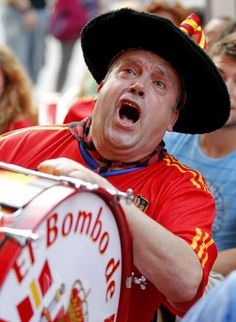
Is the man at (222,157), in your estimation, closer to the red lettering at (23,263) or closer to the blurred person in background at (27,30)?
the red lettering at (23,263)

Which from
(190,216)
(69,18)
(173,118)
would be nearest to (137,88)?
(173,118)

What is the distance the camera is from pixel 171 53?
2.98m

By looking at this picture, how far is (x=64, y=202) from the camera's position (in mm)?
2355

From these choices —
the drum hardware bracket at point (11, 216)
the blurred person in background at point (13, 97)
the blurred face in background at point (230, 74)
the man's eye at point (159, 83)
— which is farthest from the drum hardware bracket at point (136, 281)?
the blurred person in background at point (13, 97)

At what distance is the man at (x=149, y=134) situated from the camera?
279 cm

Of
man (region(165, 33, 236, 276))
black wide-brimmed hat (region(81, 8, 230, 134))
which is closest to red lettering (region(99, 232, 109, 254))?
black wide-brimmed hat (region(81, 8, 230, 134))

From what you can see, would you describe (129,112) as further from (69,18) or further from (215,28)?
(69,18)

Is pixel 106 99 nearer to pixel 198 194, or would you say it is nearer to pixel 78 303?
pixel 198 194

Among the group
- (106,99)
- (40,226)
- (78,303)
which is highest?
(106,99)

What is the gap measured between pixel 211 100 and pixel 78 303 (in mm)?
893

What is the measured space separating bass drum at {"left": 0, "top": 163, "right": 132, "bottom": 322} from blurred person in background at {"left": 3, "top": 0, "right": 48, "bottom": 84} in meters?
6.63

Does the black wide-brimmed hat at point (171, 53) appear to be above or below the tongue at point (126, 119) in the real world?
above

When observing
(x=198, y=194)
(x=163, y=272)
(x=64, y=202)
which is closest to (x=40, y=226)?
(x=64, y=202)

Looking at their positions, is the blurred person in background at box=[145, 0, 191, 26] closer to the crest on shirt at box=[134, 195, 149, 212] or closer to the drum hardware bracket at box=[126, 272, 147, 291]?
the crest on shirt at box=[134, 195, 149, 212]
